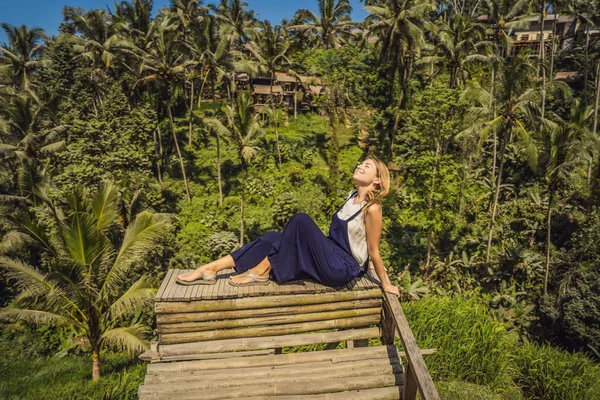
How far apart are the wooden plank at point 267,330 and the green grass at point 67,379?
598 centimetres

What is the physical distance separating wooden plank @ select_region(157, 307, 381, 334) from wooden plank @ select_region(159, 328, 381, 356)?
6.9 inches

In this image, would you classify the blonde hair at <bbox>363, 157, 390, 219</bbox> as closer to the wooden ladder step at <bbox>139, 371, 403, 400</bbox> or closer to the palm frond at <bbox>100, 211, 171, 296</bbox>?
the wooden ladder step at <bbox>139, 371, 403, 400</bbox>

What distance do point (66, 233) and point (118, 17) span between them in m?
26.9

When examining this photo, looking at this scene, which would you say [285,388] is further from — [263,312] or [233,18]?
[233,18]

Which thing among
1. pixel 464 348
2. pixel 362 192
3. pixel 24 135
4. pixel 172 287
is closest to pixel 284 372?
pixel 172 287

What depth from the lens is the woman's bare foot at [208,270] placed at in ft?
14.9

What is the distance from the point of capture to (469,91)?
54.6 ft

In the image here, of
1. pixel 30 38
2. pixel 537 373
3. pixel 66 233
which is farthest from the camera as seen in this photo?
pixel 30 38

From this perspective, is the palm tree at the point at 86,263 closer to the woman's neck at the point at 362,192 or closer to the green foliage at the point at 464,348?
the woman's neck at the point at 362,192

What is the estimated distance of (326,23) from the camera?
3953 centimetres

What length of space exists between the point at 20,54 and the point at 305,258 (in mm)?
33033

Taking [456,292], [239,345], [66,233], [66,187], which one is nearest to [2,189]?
[66,187]

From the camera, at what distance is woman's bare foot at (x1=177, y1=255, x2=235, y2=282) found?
179 inches

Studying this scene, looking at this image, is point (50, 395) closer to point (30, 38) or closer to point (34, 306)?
point (34, 306)
